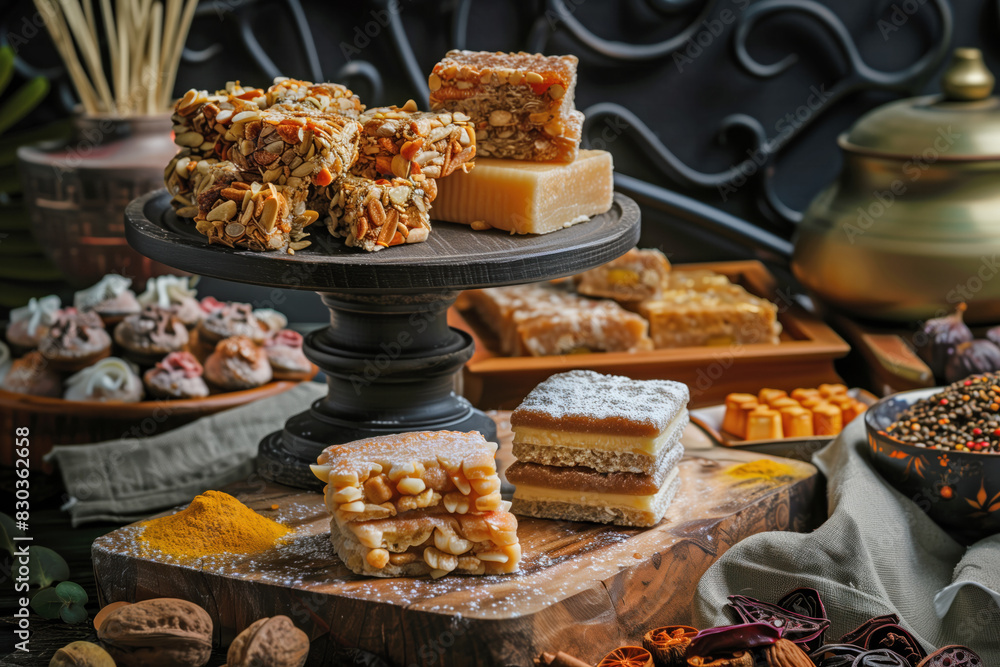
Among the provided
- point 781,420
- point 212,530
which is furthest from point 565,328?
point 212,530

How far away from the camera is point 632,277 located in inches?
89.4

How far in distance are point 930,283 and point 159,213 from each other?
1.52 meters

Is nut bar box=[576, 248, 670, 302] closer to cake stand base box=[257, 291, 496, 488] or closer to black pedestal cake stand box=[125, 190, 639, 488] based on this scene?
black pedestal cake stand box=[125, 190, 639, 488]

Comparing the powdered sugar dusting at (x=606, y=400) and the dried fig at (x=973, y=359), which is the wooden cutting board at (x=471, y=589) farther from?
the dried fig at (x=973, y=359)

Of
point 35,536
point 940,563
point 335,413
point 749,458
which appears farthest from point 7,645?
point 940,563

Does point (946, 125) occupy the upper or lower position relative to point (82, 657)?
upper

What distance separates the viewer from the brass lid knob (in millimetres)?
2271

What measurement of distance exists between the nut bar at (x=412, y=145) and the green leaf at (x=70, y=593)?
2.12ft

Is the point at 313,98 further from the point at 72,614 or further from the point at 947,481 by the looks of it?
the point at 947,481

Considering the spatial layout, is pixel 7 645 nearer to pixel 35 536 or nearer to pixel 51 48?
pixel 35 536

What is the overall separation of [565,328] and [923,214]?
79cm

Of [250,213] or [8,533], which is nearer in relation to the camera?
[250,213]

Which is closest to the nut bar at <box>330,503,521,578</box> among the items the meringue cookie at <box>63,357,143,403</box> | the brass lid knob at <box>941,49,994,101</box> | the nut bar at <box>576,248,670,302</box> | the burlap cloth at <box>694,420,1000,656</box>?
the burlap cloth at <box>694,420,1000,656</box>

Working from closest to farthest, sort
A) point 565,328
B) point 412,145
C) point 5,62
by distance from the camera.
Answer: point 412,145, point 565,328, point 5,62
